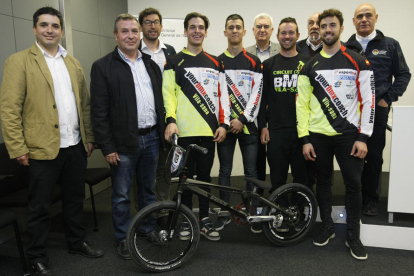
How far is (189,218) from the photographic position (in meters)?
2.25

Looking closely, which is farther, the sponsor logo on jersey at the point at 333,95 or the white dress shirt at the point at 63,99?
the sponsor logo on jersey at the point at 333,95

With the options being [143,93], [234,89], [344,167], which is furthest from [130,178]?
[344,167]

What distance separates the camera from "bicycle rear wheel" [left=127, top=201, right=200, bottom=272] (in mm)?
2139

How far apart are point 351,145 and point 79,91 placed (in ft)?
6.23

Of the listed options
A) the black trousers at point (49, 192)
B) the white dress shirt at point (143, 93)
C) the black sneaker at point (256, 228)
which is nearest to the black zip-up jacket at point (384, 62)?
the black sneaker at point (256, 228)

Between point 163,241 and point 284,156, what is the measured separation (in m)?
1.13

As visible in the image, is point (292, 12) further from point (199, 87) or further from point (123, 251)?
point (123, 251)

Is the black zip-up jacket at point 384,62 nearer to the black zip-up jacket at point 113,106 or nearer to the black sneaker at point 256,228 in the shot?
the black sneaker at point 256,228

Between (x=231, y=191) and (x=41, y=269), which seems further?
(x=231, y=191)

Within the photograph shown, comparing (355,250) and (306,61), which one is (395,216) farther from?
(306,61)

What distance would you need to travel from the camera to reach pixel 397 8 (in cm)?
453

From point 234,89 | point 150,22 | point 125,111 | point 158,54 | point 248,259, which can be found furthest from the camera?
point 158,54

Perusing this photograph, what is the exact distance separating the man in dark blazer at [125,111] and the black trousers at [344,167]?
3.72 feet

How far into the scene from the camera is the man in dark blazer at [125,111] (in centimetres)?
227
